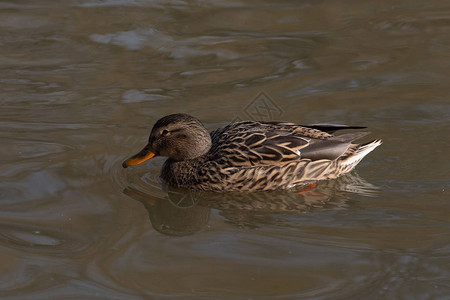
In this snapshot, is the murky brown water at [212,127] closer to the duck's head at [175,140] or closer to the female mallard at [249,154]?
the female mallard at [249,154]

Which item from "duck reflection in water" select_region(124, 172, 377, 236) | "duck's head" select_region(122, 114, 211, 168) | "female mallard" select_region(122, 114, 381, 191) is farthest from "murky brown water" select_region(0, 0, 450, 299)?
"duck's head" select_region(122, 114, 211, 168)

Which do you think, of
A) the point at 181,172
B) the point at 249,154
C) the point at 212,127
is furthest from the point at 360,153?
the point at 212,127

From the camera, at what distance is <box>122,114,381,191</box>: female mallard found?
7.80 m

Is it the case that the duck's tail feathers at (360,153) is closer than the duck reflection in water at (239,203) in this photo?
No

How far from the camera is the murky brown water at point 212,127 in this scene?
607 centimetres

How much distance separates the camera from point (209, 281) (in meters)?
5.96

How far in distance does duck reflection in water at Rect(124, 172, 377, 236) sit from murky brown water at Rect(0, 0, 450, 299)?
0.08ft

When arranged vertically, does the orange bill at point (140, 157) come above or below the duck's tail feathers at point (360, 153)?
below

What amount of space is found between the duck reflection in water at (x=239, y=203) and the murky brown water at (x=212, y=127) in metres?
0.03

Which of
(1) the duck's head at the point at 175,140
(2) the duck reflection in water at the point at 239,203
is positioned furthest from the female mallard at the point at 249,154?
(2) the duck reflection in water at the point at 239,203

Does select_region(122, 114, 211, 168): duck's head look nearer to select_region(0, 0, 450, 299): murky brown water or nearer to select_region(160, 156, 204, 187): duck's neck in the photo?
select_region(160, 156, 204, 187): duck's neck

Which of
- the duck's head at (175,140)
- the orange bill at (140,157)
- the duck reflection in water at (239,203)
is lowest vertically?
the duck reflection in water at (239,203)

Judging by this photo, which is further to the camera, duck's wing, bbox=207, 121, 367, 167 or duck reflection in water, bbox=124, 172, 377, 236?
duck's wing, bbox=207, 121, 367, 167

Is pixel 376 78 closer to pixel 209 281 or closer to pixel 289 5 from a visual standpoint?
pixel 289 5
